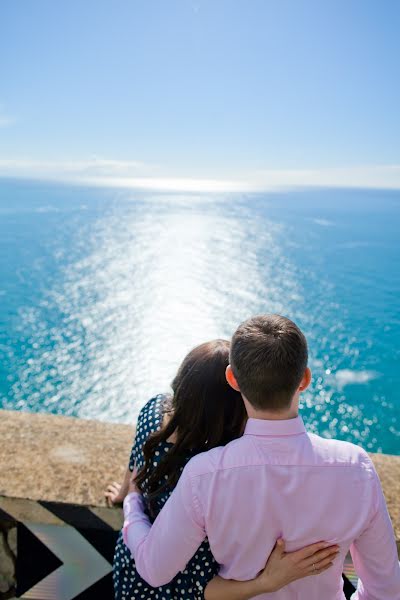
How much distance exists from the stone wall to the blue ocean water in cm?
3358

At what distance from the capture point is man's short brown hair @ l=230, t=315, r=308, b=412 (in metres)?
1.39

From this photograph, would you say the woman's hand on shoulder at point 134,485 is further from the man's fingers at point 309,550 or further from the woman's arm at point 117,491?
the man's fingers at point 309,550

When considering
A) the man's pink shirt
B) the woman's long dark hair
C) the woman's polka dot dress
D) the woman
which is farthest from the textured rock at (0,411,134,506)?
the man's pink shirt

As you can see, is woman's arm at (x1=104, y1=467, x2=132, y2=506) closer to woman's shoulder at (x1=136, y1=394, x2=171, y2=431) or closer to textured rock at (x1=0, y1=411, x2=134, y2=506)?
textured rock at (x1=0, y1=411, x2=134, y2=506)

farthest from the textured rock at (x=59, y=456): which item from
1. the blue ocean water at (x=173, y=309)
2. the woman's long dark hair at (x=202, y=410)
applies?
the blue ocean water at (x=173, y=309)

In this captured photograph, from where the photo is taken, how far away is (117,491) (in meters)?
2.24

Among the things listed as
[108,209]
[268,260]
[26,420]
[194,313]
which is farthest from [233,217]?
[26,420]

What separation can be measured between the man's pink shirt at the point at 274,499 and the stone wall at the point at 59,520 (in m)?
0.87

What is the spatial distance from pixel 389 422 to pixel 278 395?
38.7 m

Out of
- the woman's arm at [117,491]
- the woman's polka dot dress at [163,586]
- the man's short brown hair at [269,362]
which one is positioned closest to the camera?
the man's short brown hair at [269,362]

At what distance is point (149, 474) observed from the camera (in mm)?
1833

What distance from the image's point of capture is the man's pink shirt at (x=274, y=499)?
54.7 inches

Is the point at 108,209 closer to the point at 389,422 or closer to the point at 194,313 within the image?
the point at 194,313

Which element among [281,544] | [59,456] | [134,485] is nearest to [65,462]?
[59,456]
